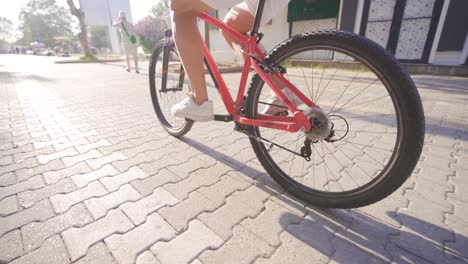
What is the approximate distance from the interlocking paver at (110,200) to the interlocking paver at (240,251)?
2.32 feet

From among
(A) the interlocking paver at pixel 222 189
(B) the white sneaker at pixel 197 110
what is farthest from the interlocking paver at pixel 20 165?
(A) the interlocking paver at pixel 222 189

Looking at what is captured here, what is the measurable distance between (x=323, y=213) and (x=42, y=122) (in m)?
3.65

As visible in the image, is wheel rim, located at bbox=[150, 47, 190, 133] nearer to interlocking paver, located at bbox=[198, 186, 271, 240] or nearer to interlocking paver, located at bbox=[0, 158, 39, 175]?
interlocking paver, located at bbox=[198, 186, 271, 240]

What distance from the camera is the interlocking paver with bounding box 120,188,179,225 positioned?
1435mm

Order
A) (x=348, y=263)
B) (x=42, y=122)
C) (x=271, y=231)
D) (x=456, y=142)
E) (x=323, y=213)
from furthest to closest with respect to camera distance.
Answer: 1. (x=42, y=122)
2. (x=456, y=142)
3. (x=323, y=213)
4. (x=271, y=231)
5. (x=348, y=263)

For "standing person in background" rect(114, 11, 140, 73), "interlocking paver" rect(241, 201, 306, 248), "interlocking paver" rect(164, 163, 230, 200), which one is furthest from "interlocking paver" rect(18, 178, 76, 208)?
"standing person in background" rect(114, 11, 140, 73)

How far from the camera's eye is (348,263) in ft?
3.70

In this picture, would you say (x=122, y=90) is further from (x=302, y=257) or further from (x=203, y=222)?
(x=302, y=257)

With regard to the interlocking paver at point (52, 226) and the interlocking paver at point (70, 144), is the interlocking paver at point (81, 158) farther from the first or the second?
the interlocking paver at point (52, 226)

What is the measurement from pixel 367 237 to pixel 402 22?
9.04 m

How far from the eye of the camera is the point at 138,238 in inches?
49.8

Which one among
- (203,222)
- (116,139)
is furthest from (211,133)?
(203,222)

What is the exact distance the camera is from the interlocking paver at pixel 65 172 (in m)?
1.84

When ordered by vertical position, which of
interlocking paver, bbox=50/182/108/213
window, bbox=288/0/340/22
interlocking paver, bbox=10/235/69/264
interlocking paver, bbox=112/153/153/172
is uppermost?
window, bbox=288/0/340/22
